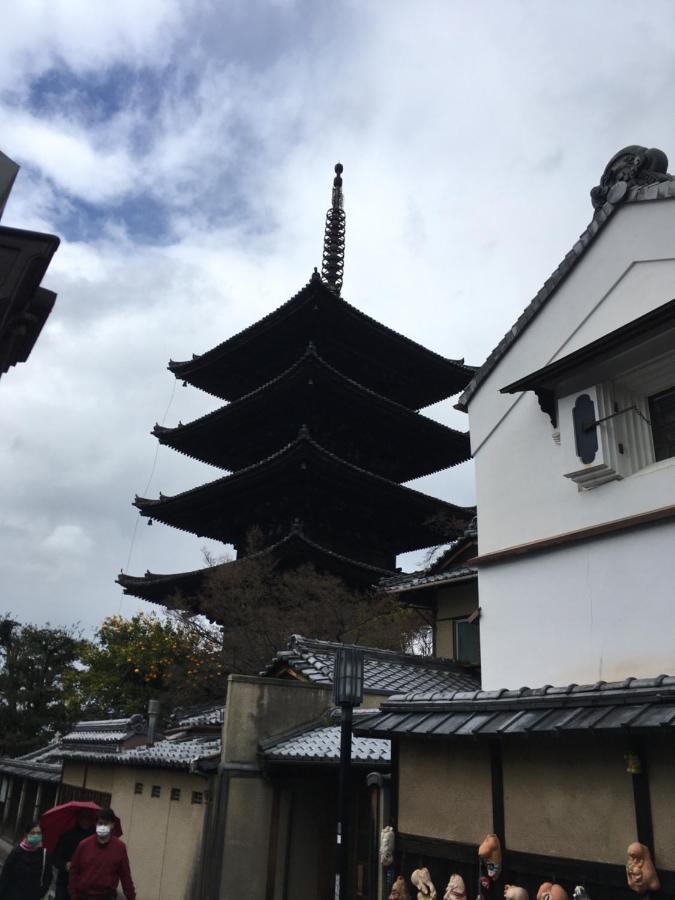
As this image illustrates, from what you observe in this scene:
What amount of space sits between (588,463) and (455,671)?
8.37 metres

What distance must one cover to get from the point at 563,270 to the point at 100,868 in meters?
8.10

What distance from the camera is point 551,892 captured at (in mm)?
5418

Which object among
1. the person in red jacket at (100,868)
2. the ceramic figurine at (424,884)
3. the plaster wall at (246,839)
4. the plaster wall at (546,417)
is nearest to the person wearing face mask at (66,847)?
the person in red jacket at (100,868)

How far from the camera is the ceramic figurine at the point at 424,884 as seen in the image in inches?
256

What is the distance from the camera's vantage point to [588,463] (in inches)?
308

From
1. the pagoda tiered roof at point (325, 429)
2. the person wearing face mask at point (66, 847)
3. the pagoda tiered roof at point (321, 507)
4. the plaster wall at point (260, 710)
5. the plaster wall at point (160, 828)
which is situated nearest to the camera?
the person wearing face mask at point (66, 847)

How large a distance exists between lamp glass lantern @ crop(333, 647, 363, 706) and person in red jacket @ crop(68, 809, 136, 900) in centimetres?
264

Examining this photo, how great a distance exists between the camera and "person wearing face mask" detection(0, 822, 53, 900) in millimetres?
8086

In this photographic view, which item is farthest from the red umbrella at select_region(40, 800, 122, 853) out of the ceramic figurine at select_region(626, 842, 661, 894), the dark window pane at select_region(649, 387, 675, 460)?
the dark window pane at select_region(649, 387, 675, 460)

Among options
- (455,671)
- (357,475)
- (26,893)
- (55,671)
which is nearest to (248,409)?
(357,475)

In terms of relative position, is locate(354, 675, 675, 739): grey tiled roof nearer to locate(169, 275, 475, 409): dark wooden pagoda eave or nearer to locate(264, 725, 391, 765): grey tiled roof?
locate(264, 725, 391, 765): grey tiled roof

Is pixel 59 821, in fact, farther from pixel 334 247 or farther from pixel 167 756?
pixel 334 247

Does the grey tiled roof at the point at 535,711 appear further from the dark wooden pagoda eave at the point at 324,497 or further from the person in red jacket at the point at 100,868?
the dark wooden pagoda eave at the point at 324,497

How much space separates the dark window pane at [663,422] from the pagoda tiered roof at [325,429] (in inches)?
716
